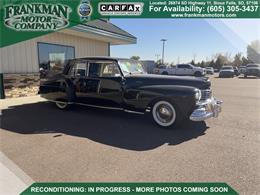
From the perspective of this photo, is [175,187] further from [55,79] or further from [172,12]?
[172,12]

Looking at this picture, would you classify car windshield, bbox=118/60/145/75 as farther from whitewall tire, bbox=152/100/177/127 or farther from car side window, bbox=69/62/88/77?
whitewall tire, bbox=152/100/177/127

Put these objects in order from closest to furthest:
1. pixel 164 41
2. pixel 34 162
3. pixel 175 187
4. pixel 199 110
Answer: pixel 175 187 < pixel 34 162 < pixel 199 110 < pixel 164 41

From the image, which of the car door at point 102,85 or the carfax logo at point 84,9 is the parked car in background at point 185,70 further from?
the car door at point 102,85

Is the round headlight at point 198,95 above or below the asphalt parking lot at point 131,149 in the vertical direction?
above

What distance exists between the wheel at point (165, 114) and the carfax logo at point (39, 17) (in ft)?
21.9

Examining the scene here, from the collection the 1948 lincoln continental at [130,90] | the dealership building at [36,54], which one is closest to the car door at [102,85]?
the 1948 lincoln continental at [130,90]

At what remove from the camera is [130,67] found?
679cm

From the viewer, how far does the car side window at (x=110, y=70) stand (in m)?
6.50

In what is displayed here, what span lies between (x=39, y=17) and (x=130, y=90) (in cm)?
651

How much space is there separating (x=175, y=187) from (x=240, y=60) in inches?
2744

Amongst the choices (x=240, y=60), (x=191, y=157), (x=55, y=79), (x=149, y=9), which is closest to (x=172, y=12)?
(x=149, y=9)

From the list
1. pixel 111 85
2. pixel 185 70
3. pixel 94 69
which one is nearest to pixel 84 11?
pixel 94 69

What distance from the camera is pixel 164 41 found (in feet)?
180

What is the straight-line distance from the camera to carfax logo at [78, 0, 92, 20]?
35.0 ft
